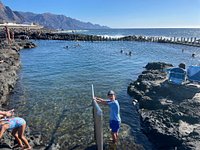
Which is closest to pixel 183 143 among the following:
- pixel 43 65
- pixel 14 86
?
pixel 14 86

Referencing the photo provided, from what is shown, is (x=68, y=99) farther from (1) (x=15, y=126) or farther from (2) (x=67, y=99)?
(1) (x=15, y=126)

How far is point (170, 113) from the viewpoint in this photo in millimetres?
14703

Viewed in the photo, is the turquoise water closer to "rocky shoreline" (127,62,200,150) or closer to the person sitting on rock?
"rocky shoreline" (127,62,200,150)

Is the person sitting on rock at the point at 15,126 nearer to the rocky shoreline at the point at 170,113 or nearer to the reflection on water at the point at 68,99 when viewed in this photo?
the reflection on water at the point at 68,99

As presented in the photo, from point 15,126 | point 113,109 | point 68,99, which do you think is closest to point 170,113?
point 113,109

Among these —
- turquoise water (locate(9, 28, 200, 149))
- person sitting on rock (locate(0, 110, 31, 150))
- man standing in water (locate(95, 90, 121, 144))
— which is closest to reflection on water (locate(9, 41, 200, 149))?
turquoise water (locate(9, 28, 200, 149))

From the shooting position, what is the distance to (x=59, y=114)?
53.8ft

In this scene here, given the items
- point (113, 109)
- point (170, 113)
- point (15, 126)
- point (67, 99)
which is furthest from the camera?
point (67, 99)

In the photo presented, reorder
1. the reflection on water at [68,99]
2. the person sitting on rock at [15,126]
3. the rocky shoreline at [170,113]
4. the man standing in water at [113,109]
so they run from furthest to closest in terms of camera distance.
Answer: the reflection on water at [68,99]
the rocky shoreline at [170,113]
the man standing in water at [113,109]
the person sitting on rock at [15,126]

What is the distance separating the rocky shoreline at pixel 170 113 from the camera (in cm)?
1237

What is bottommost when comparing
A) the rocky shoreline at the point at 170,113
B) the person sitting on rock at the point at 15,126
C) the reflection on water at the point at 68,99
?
the reflection on water at the point at 68,99

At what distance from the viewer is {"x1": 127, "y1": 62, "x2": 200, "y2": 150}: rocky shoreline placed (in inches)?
487

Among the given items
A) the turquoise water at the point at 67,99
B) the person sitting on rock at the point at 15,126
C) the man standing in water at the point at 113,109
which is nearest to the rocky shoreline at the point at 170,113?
the turquoise water at the point at 67,99

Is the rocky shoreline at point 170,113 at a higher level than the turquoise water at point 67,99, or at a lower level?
higher
